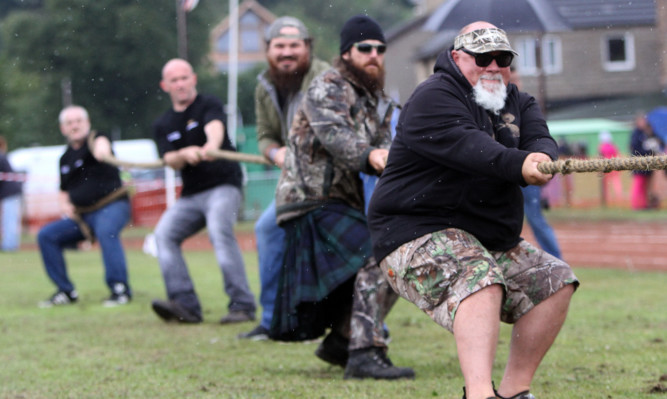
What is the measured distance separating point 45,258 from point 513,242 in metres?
7.08

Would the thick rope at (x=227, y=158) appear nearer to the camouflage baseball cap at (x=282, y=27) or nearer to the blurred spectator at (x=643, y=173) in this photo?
the camouflage baseball cap at (x=282, y=27)

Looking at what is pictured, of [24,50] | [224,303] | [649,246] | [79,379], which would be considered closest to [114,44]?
[24,50]

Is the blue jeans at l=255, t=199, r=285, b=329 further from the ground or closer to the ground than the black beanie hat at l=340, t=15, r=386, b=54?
closer to the ground

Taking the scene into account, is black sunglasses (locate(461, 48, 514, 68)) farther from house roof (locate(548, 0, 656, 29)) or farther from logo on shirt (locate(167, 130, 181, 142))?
house roof (locate(548, 0, 656, 29))

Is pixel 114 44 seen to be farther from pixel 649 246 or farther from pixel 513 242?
pixel 513 242

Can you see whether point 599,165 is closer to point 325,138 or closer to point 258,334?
point 325,138

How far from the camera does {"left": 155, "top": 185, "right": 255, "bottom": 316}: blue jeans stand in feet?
28.0

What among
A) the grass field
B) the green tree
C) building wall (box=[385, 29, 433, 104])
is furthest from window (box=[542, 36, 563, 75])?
the grass field

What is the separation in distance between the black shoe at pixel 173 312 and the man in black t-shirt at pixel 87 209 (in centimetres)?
189

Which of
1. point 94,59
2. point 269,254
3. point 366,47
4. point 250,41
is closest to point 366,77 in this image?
point 366,47

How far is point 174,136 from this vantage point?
8.74 meters

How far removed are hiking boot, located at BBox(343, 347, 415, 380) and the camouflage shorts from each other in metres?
1.24

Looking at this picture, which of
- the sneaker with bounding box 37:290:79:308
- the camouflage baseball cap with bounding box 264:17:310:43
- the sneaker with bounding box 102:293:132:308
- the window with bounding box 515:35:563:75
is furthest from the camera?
the window with bounding box 515:35:563:75

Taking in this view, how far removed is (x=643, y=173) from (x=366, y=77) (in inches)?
652
